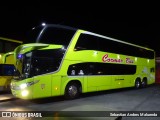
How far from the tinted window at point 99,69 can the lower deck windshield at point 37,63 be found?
116cm

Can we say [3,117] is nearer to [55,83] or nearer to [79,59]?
[55,83]

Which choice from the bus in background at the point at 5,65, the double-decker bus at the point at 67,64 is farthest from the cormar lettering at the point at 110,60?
the bus in background at the point at 5,65

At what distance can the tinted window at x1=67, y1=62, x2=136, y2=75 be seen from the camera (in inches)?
469

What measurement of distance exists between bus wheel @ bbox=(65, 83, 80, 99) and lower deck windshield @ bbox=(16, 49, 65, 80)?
147 centimetres

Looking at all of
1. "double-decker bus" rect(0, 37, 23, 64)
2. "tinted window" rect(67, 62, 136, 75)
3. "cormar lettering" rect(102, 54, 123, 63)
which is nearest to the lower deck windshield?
"tinted window" rect(67, 62, 136, 75)

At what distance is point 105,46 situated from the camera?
14.0 m

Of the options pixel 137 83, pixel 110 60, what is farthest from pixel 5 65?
pixel 137 83

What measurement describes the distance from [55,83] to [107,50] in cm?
496

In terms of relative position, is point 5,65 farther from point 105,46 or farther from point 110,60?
point 110,60

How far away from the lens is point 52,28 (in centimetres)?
1063

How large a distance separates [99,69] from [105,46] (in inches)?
63.1

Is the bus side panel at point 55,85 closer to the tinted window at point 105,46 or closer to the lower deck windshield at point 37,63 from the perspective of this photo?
the lower deck windshield at point 37,63

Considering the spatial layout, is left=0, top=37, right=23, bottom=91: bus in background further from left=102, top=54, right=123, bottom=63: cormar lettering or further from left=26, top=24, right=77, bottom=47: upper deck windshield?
left=102, top=54, right=123, bottom=63: cormar lettering

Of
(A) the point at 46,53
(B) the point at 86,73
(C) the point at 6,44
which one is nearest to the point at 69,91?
(B) the point at 86,73
